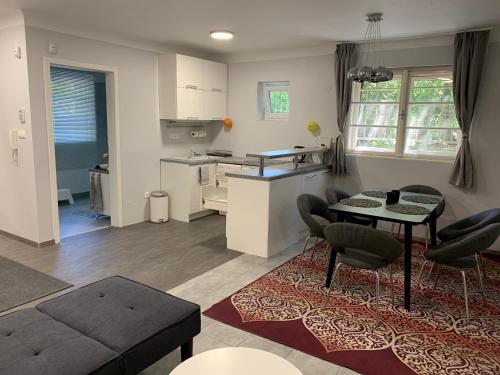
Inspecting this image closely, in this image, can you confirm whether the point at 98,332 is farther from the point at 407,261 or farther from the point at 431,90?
the point at 431,90

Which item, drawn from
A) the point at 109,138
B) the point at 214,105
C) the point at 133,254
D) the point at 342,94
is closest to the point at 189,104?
the point at 214,105

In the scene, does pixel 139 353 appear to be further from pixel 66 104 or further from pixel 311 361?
pixel 66 104

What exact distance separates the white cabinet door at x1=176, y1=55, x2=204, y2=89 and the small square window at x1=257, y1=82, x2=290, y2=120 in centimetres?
96

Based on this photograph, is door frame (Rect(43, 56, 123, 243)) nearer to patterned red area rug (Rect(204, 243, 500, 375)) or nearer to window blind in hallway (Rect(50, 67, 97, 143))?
window blind in hallway (Rect(50, 67, 97, 143))

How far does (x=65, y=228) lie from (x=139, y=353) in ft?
12.5

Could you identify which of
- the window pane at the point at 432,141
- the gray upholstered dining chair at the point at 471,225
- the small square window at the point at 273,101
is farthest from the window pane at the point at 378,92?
the gray upholstered dining chair at the point at 471,225

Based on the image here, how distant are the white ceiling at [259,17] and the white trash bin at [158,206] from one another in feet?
7.00

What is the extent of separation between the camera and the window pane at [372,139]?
5043 mm

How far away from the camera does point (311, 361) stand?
2.41 meters

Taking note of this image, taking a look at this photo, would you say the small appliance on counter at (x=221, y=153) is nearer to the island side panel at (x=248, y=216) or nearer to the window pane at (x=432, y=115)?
the island side panel at (x=248, y=216)

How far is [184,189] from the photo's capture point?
552cm

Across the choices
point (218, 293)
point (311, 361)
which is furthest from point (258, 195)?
point (311, 361)

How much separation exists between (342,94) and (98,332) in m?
4.23

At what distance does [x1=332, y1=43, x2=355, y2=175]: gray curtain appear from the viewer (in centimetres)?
499
